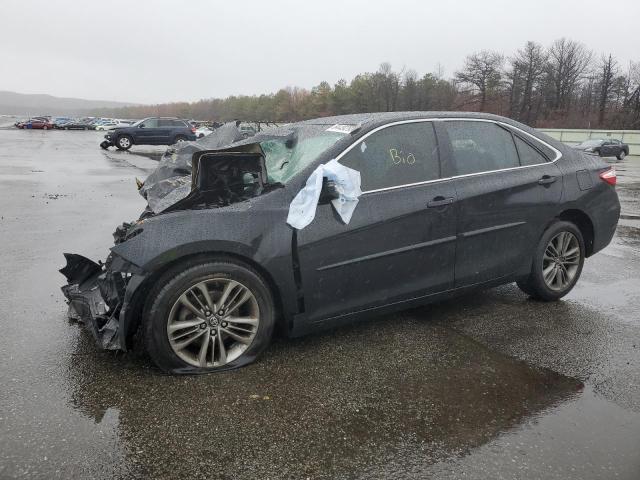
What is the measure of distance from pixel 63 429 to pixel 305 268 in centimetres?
160

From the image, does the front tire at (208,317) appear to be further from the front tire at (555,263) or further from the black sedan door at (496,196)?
the front tire at (555,263)

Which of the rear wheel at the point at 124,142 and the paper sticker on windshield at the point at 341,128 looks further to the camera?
the rear wheel at the point at 124,142

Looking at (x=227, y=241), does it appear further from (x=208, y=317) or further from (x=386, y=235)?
(x=386, y=235)

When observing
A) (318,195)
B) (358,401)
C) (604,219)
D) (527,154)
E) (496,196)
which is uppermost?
(527,154)

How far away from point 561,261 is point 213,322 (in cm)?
315

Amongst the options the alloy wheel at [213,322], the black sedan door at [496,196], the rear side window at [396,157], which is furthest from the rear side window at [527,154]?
the alloy wheel at [213,322]

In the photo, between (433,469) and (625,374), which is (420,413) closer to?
(433,469)

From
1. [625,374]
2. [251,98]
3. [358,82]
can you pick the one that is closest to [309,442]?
[625,374]

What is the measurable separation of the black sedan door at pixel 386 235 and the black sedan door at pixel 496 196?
0.17 meters

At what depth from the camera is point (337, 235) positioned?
3.37m

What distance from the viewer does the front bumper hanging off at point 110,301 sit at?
3.07m

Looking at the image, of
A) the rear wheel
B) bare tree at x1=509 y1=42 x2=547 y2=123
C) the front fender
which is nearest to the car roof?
the front fender

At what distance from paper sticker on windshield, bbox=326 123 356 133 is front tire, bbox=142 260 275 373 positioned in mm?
1280

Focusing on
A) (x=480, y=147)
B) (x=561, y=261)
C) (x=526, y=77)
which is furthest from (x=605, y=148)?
(x=526, y=77)
